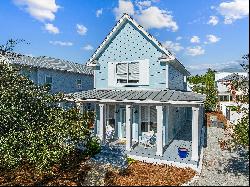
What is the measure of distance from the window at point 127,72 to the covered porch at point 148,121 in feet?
3.51

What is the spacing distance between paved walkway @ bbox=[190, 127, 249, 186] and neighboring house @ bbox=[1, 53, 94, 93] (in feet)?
69.0

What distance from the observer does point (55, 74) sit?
33.9 meters

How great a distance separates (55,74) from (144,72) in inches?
711

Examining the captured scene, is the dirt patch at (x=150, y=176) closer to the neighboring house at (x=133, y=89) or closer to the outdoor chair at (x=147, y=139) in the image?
the neighboring house at (x=133, y=89)

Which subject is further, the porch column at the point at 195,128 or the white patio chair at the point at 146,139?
the white patio chair at the point at 146,139

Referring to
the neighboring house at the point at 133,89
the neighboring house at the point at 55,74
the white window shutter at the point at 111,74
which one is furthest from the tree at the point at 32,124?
the neighboring house at the point at 55,74

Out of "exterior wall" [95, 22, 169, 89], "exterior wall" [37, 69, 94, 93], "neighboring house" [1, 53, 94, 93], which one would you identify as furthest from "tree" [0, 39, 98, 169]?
"exterior wall" [37, 69, 94, 93]

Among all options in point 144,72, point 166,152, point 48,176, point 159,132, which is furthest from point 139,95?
point 48,176

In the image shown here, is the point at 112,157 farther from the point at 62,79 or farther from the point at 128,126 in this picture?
the point at 62,79

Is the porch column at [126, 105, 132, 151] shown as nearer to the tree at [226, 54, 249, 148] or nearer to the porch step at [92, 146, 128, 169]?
the porch step at [92, 146, 128, 169]

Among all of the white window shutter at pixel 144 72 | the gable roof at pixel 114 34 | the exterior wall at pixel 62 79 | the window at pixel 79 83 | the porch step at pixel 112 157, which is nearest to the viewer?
the porch step at pixel 112 157

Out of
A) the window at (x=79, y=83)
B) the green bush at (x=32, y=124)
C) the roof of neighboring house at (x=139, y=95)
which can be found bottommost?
the green bush at (x=32, y=124)

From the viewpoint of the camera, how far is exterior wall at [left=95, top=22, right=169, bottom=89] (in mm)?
18797

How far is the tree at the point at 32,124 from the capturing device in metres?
11.3
